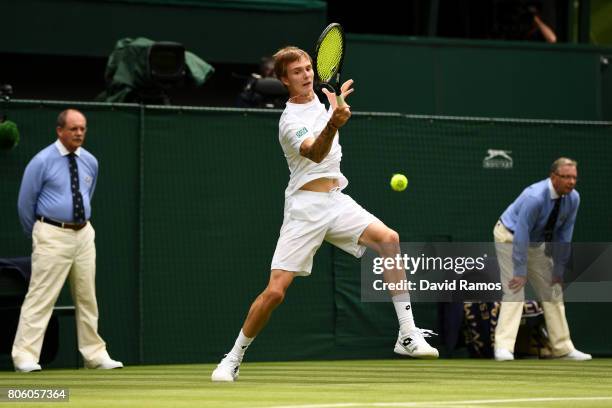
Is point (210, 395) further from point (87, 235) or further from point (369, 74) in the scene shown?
point (369, 74)

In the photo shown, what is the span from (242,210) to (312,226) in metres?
4.42

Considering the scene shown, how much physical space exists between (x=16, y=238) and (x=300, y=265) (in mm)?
4460

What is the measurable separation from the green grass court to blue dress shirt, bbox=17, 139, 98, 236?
1420 millimetres

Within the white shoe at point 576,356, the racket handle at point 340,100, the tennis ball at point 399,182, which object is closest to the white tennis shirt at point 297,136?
the racket handle at point 340,100

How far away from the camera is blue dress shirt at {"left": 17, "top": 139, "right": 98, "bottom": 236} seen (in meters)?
12.3

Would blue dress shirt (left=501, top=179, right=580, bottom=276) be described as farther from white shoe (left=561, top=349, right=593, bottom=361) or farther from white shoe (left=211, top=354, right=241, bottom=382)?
white shoe (left=211, top=354, right=241, bottom=382)

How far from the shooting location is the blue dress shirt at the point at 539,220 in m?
13.8

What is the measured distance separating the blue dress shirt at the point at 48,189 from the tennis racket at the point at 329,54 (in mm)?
3659

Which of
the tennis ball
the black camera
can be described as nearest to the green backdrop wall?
the black camera

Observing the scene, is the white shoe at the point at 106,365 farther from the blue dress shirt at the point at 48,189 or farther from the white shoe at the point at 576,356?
the white shoe at the point at 576,356

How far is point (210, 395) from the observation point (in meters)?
8.77

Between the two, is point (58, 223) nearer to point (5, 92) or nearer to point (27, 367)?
point (27, 367)

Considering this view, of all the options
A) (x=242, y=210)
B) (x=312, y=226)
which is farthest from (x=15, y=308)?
(x=312, y=226)

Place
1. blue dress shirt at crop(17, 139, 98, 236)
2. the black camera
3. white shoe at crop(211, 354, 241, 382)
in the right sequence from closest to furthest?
1. white shoe at crop(211, 354, 241, 382)
2. blue dress shirt at crop(17, 139, 98, 236)
3. the black camera
